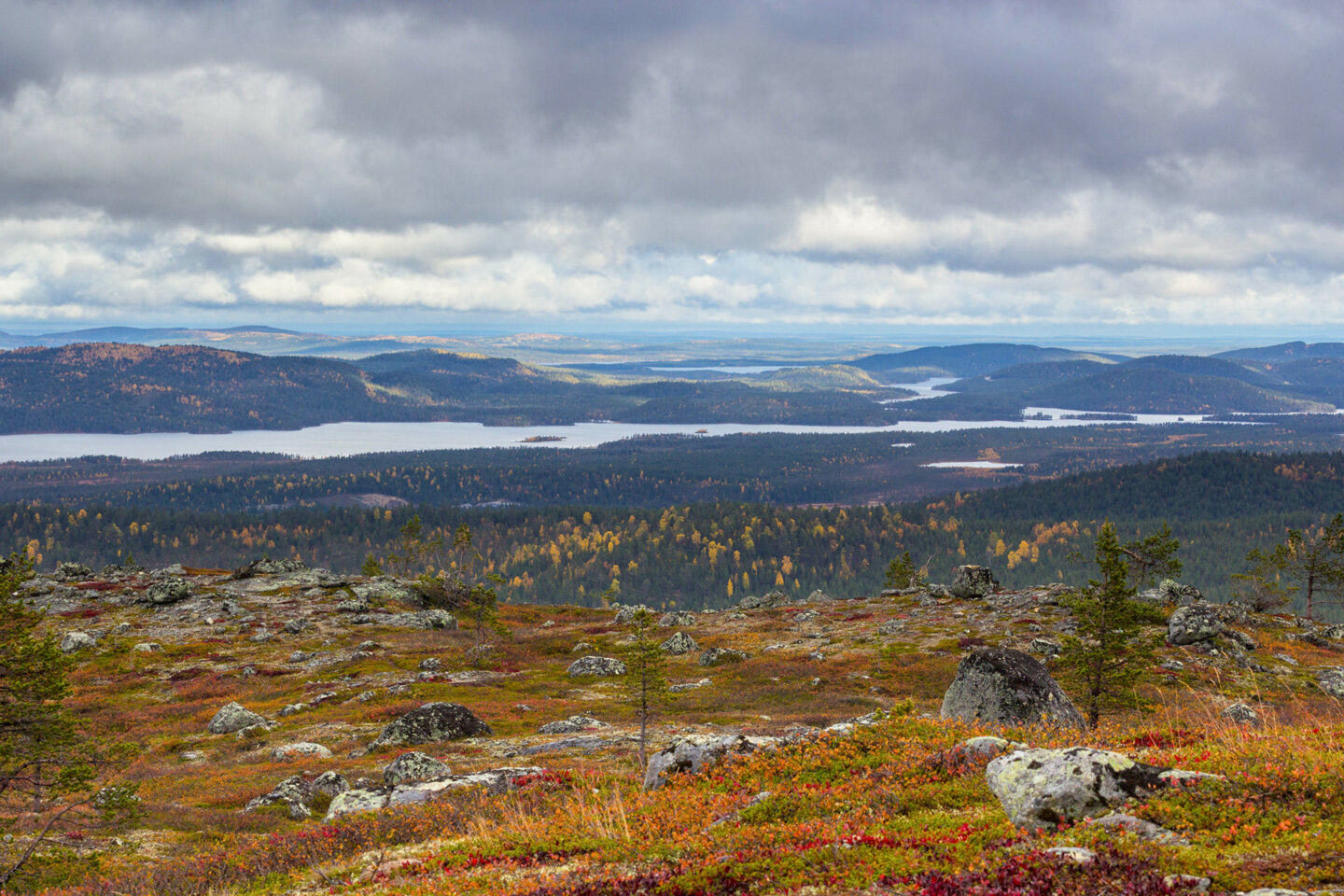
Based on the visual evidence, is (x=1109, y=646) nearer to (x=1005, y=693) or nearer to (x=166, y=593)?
(x=1005, y=693)

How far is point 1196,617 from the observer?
7538 cm

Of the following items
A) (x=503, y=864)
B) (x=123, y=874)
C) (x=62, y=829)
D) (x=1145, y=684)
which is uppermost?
(x=503, y=864)

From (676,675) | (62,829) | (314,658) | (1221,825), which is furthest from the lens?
(314,658)

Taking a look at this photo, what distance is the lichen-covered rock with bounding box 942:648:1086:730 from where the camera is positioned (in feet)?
111

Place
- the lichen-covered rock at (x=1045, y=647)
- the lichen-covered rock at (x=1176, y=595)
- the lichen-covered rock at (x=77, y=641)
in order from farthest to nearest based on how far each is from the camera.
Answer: the lichen-covered rock at (x=1176, y=595) → the lichen-covered rock at (x=77, y=641) → the lichen-covered rock at (x=1045, y=647)

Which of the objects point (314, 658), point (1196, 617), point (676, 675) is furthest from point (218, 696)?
point (1196, 617)

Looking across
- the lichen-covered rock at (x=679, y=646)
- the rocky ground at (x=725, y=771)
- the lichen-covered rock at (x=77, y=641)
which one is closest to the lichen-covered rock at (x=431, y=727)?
the rocky ground at (x=725, y=771)

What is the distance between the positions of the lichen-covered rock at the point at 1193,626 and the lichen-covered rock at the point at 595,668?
5742 centimetres

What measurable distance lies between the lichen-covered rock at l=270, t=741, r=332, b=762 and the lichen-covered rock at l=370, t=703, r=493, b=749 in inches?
127

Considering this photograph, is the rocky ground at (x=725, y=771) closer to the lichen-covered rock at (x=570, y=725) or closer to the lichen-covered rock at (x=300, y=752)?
the lichen-covered rock at (x=300, y=752)

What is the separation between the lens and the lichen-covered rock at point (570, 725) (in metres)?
51.8

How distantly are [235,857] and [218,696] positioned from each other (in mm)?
61665

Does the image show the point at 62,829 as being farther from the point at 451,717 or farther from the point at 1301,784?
the point at 1301,784

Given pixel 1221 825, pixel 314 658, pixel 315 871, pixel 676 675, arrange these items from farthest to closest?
pixel 314 658, pixel 676 675, pixel 315 871, pixel 1221 825
